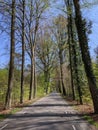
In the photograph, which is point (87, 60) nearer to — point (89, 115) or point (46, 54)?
point (89, 115)

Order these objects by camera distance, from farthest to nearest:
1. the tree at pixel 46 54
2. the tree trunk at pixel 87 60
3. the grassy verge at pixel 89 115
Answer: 1. the tree at pixel 46 54
2. the tree trunk at pixel 87 60
3. the grassy verge at pixel 89 115

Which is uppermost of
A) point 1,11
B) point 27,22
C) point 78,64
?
point 27,22

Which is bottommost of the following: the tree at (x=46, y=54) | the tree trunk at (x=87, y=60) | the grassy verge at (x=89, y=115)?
the grassy verge at (x=89, y=115)

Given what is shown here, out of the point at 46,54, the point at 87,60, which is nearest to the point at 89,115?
the point at 87,60

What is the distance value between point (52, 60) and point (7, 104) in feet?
178

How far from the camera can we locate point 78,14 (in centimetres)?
2164

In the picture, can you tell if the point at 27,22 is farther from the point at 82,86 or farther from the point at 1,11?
the point at 1,11

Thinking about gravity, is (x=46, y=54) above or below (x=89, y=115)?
above

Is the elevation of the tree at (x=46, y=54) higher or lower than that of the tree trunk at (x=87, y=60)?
higher

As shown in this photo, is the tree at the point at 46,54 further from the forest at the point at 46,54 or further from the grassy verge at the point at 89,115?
the grassy verge at the point at 89,115

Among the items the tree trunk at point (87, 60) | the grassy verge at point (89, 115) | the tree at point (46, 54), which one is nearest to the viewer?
the grassy verge at point (89, 115)

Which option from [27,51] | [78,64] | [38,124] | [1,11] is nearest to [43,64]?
[27,51]

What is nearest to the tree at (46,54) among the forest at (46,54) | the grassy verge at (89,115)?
the forest at (46,54)

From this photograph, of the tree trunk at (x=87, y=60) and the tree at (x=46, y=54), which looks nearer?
the tree trunk at (x=87, y=60)
